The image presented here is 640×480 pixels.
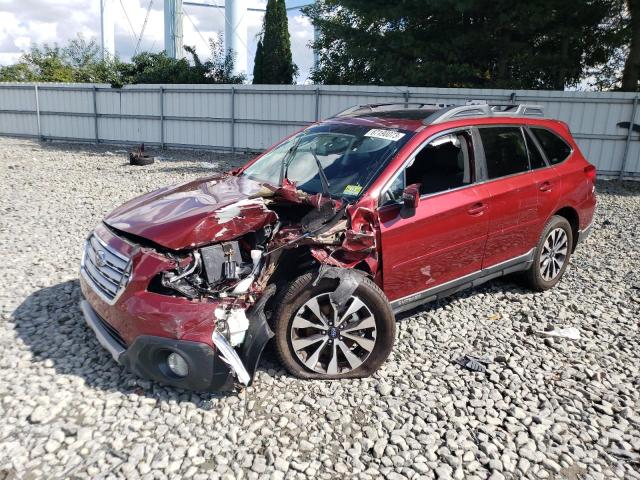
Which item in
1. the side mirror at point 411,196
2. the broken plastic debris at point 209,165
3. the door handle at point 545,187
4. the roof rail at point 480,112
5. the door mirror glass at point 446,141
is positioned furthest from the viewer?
the broken plastic debris at point 209,165

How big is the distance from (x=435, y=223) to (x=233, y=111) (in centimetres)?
1309

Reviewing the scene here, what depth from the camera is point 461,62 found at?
1658cm

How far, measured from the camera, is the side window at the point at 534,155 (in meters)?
4.94

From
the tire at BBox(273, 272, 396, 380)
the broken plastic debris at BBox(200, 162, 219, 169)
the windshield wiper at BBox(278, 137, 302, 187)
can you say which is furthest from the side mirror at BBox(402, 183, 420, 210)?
the broken plastic debris at BBox(200, 162, 219, 169)

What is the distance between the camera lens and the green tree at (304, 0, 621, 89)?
1517 centimetres

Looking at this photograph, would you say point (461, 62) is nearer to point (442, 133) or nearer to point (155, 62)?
point (155, 62)

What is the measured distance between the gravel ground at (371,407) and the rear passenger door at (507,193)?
26.0 inches

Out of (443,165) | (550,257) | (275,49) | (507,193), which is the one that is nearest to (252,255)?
(443,165)

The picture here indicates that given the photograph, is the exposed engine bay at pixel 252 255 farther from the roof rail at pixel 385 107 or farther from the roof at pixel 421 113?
the roof rail at pixel 385 107

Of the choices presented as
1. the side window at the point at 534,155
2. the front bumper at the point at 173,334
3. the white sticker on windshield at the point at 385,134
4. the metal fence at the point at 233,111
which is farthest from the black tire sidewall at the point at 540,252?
the metal fence at the point at 233,111

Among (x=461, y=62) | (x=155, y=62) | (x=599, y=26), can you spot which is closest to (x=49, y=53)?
(x=155, y=62)

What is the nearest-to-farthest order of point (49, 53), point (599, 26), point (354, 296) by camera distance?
1. point (354, 296)
2. point (599, 26)
3. point (49, 53)

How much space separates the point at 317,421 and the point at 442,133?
2466 mm

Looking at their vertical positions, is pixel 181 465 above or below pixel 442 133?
below
